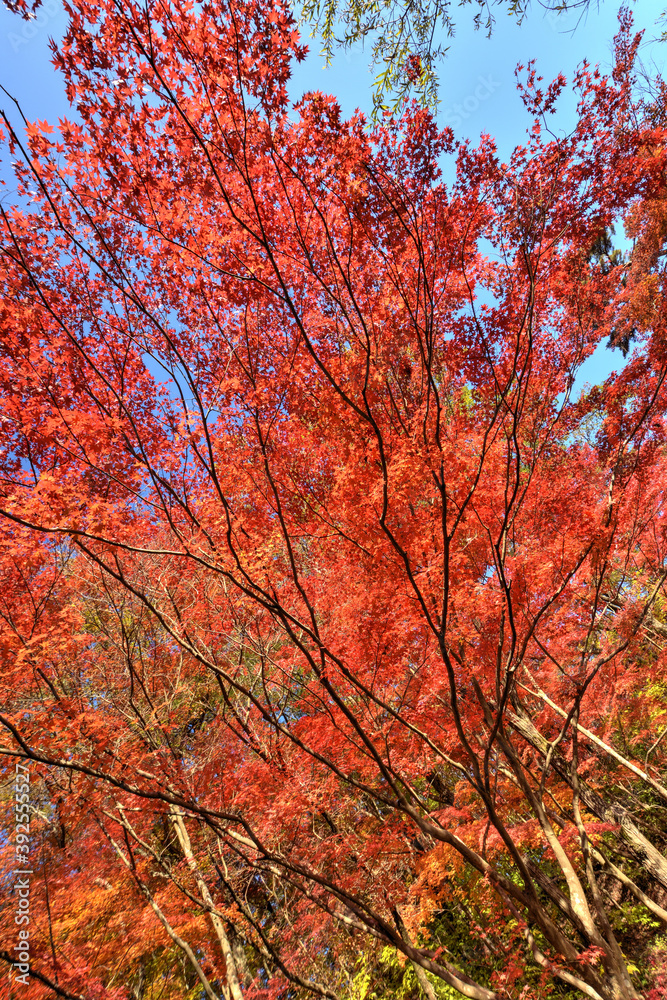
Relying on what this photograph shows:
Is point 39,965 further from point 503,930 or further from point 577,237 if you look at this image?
point 577,237

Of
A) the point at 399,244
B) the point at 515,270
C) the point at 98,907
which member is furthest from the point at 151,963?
the point at 515,270

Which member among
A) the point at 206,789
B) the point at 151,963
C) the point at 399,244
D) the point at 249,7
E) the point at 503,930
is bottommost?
the point at 503,930

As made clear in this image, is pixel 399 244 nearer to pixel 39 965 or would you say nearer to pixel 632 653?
pixel 632 653

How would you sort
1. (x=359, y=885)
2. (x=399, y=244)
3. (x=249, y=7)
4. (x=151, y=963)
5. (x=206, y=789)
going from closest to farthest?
(x=249, y=7), (x=399, y=244), (x=359, y=885), (x=206, y=789), (x=151, y=963)

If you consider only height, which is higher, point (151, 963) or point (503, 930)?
point (151, 963)

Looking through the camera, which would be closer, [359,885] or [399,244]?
[399,244]

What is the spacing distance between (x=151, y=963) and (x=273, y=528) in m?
9.93

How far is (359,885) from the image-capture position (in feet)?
24.0

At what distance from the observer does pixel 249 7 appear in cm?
400

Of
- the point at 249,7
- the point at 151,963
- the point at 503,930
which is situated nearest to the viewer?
the point at 249,7

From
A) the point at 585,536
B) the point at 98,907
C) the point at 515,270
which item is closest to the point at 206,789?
the point at 98,907

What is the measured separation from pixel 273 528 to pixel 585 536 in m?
4.96

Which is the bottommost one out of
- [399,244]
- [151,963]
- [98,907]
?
[151,963]

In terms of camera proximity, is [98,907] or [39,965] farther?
[98,907]
